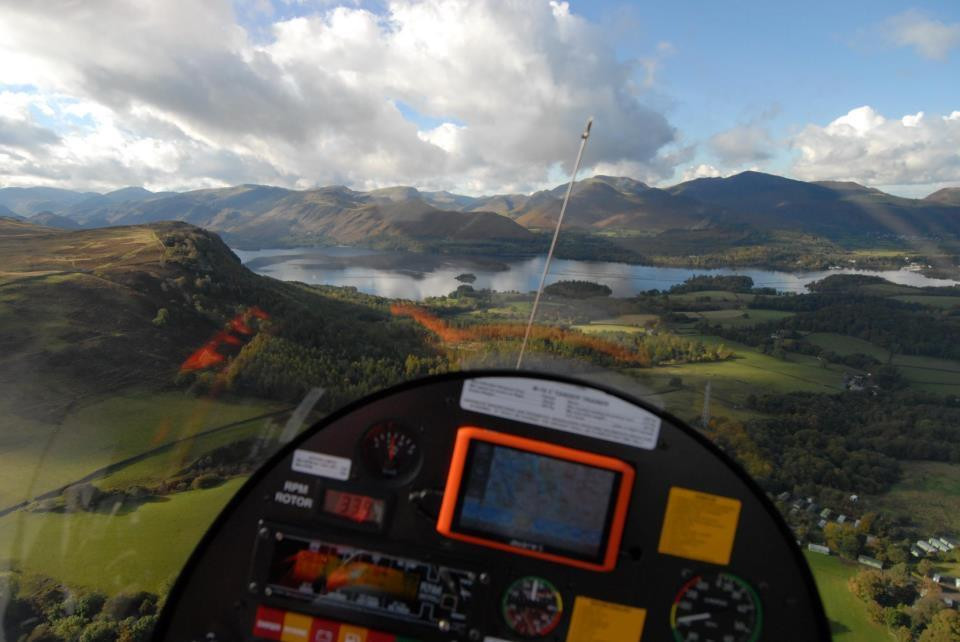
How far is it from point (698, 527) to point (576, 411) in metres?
0.57

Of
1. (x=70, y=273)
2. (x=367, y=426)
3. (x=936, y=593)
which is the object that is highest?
(x=70, y=273)

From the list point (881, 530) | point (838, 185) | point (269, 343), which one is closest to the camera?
point (881, 530)

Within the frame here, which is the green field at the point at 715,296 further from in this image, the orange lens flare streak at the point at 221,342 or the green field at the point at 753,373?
the orange lens flare streak at the point at 221,342

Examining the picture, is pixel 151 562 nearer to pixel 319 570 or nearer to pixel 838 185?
pixel 319 570

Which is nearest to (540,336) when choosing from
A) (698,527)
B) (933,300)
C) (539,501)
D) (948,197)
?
(539,501)

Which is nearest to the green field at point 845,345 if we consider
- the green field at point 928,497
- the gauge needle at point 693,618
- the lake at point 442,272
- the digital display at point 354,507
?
the lake at point 442,272

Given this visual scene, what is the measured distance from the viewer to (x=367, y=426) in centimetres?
203

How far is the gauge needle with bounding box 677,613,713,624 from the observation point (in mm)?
1916

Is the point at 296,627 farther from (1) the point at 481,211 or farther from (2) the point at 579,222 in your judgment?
(1) the point at 481,211

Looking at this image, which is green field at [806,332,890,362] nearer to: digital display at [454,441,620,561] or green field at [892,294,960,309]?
green field at [892,294,960,309]

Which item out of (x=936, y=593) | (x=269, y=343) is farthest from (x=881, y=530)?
(x=269, y=343)

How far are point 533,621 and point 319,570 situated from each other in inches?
30.3

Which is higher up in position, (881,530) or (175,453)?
(881,530)

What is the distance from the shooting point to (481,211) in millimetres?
5664
